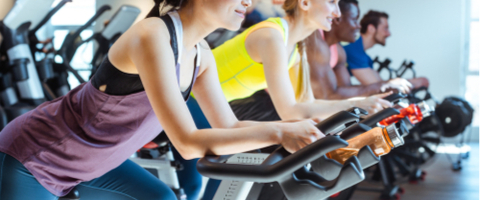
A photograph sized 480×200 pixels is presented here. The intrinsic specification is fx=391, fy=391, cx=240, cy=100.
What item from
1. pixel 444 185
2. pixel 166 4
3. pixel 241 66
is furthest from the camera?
pixel 444 185

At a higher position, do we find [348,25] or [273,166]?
[273,166]

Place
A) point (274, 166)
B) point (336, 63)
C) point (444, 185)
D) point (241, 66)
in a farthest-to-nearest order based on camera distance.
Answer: point (444, 185), point (336, 63), point (241, 66), point (274, 166)

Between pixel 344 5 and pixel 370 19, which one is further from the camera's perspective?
pixel 370 19

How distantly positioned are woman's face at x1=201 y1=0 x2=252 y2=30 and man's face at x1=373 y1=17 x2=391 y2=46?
3.36m

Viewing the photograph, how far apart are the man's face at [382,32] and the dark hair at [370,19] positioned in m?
0.05

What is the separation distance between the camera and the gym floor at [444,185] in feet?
10.1

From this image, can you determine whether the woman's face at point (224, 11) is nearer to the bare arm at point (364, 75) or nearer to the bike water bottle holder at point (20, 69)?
the bare arm at point (364, 75)

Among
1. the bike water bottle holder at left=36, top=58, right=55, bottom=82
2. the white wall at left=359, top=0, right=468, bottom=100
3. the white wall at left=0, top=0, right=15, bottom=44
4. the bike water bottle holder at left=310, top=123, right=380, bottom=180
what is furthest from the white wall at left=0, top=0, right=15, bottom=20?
the white wall at left=359, top=0, right=468, bottom=100

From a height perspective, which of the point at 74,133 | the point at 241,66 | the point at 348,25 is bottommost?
the point at 348,25

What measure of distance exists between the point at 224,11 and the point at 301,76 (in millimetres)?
903

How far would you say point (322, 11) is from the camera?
1646mm

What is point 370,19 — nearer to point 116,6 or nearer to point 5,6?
point 116,6

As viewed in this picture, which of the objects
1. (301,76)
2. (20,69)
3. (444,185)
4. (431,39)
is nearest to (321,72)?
(301,76)

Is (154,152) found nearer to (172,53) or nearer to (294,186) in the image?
(172,53)
